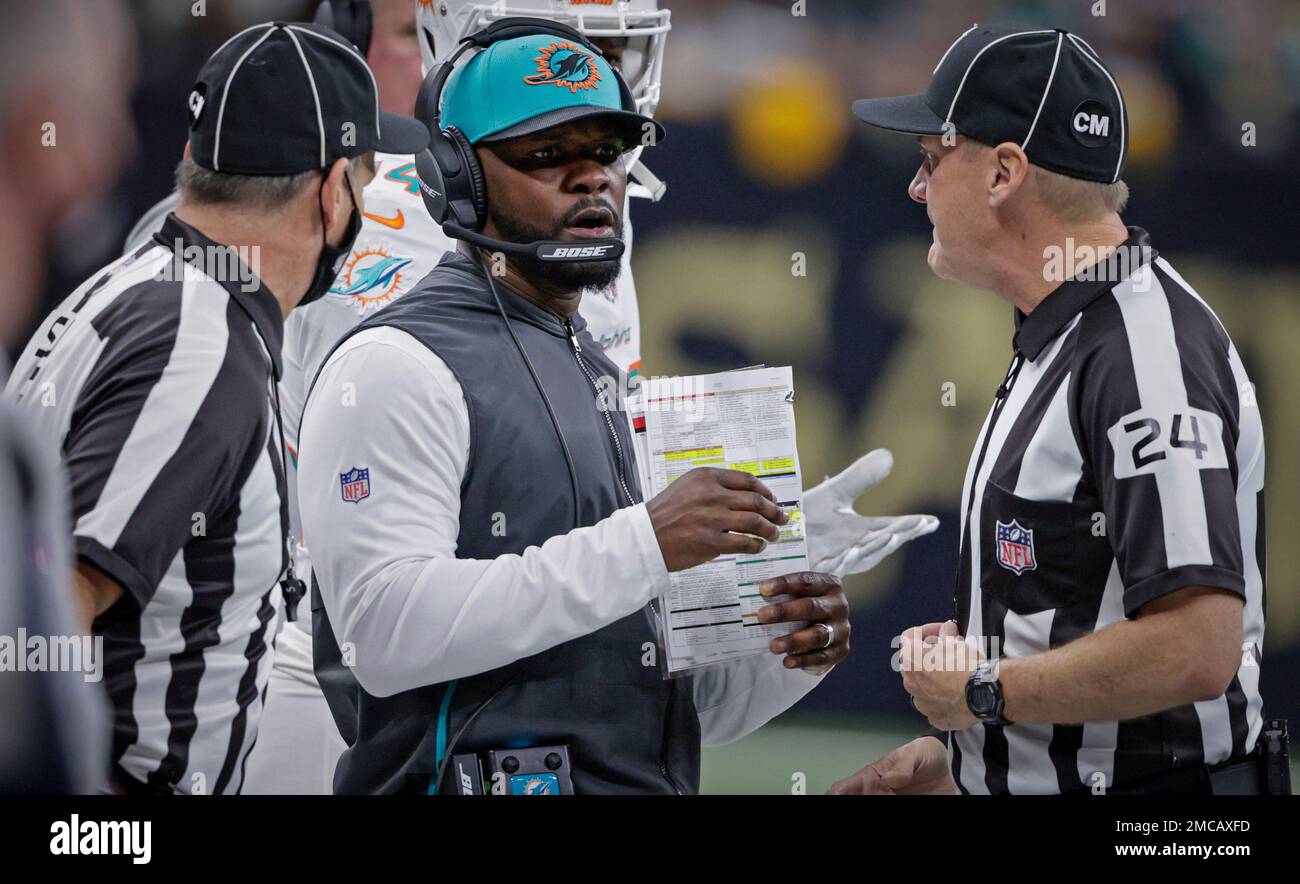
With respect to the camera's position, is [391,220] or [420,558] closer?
[420,558]

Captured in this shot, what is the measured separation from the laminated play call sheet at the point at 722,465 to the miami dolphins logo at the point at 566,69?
1.36 ft

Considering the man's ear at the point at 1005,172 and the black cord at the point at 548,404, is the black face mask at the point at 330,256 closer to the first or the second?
the black cord at the point at 548,404

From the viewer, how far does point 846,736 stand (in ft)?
9.69

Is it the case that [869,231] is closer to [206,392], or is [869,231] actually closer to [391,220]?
[391,220]

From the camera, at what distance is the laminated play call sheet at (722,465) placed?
5.75ft

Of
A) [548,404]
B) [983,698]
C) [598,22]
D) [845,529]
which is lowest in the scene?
[983,698]

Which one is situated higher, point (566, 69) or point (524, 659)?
point (566, 69)

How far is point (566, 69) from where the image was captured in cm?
186

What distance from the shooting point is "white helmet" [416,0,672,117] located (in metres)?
2.49

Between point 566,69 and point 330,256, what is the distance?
42 centimetres

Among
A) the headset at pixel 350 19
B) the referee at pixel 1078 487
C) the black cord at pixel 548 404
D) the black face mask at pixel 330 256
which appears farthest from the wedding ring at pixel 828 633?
the headset at pixel 350 19

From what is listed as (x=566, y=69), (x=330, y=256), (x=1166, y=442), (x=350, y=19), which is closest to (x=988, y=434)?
(x=1166, y=442)

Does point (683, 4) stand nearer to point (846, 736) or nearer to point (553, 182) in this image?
point (553, 182)
